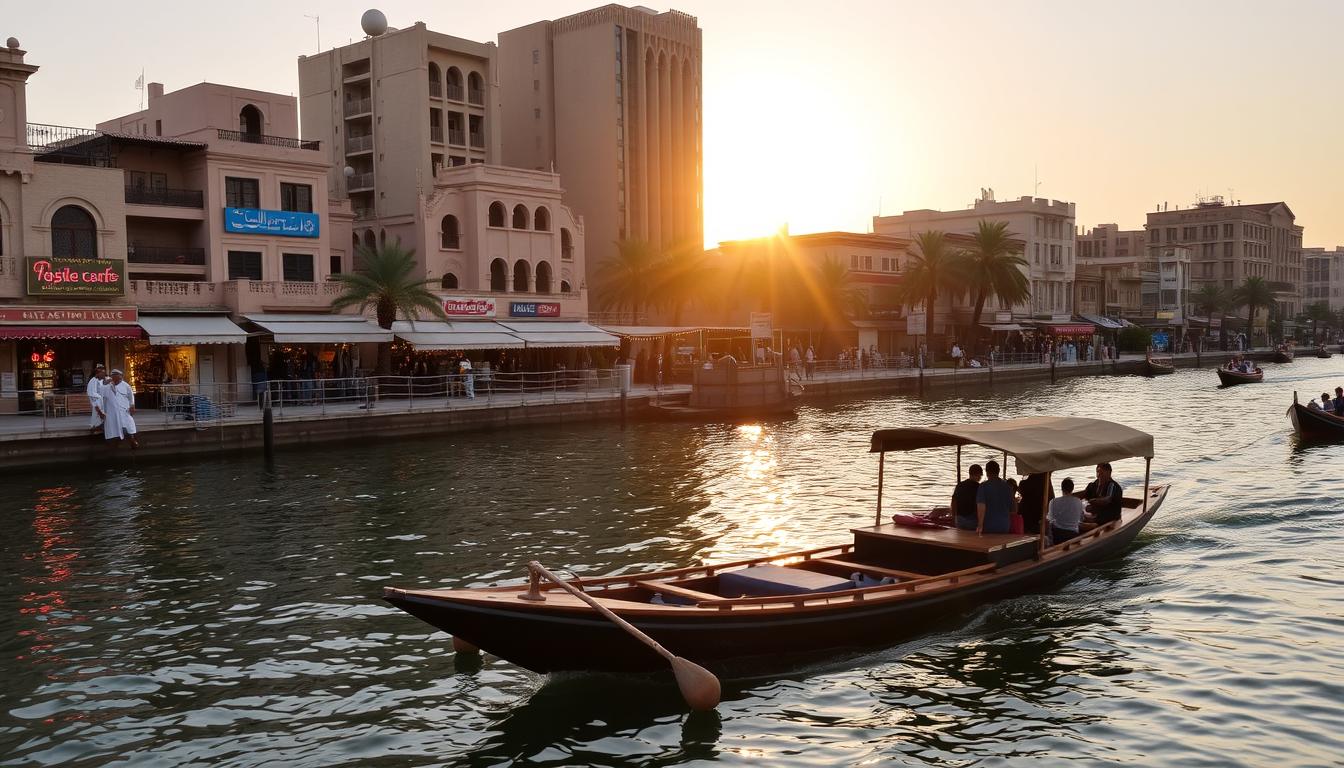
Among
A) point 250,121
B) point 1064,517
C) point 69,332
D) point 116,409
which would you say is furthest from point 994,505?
point 250,121

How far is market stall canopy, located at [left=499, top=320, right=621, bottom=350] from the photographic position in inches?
1935

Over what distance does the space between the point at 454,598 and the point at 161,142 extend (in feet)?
126

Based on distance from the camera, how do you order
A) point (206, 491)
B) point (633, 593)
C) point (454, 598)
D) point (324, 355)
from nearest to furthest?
point (454, 598) < point (633, 593) < point (206, 491) < point (324, 355)

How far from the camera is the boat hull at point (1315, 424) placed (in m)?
33.8

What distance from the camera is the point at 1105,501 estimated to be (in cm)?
1733

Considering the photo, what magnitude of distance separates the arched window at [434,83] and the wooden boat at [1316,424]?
45.9 m

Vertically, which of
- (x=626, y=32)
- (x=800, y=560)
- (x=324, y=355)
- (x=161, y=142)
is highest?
(x=626, y=32)

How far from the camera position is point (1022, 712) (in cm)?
1116

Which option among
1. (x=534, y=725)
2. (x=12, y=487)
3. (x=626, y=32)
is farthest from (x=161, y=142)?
(x=626, y=32)

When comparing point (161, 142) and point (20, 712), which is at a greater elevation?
point (161, 142)

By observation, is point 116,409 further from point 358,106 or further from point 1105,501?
point 358,106

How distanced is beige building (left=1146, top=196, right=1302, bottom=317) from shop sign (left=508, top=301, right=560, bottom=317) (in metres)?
111

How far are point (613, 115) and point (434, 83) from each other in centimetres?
2071

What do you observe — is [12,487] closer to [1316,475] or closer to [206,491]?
[206,491]
